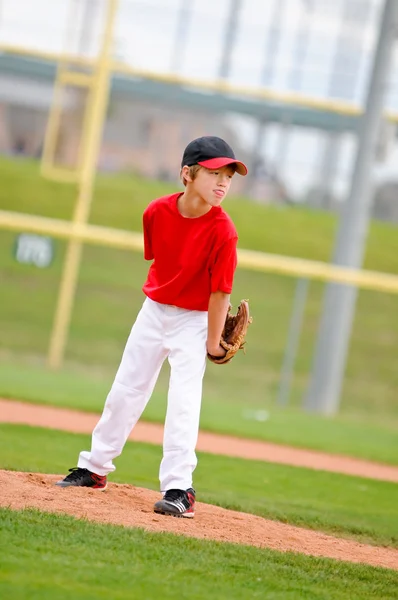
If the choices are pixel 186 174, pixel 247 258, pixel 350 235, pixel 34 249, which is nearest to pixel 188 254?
pixel 186 174

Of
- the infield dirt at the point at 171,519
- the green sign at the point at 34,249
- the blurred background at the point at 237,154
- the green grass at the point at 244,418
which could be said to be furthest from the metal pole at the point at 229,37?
the infield dirt at the point at 171,519

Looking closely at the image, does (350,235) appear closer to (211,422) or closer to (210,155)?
(211,422)

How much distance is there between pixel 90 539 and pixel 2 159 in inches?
834

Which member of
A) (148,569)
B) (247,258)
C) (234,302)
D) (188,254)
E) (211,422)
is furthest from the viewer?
(234,302)

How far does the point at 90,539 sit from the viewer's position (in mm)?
4172

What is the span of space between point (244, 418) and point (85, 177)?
4070 millimetres

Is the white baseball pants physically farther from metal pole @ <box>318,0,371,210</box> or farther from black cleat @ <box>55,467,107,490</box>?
metal pole @ <box>318,0,371,210</box>

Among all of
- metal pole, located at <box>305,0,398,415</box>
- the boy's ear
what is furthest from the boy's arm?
metal pole, located at <box>305,0,398,415</box>

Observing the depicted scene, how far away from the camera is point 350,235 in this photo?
13.1 meters

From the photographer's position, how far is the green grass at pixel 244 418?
394 inches

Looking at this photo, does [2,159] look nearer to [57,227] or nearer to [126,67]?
[126,67]

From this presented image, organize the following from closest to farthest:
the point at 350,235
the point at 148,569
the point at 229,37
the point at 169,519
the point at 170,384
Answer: the point at 148,569 < the point at 169,519 < the point at 170,384 < the point at 350,235 < the point at 229,37

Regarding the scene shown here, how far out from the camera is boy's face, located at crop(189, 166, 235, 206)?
197 inches

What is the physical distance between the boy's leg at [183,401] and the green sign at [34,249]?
27.1 feet
